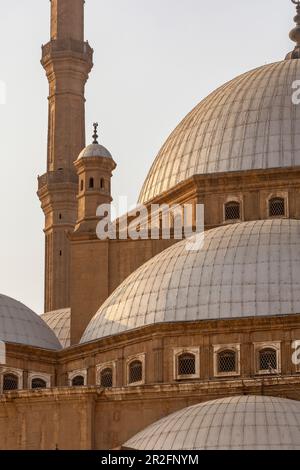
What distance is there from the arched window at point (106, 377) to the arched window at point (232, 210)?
610 centimetres

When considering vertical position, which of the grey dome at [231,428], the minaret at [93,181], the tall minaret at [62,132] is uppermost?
the tall minaret at [62,132]

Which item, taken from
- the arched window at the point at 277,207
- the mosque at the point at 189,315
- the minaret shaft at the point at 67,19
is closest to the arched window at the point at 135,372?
the mosque at the point at 189,315

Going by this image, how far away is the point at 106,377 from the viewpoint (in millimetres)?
38406

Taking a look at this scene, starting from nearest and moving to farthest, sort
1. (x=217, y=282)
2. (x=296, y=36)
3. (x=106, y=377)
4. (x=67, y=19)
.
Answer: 1. (x=217, y=282)
2. (x=106, y=377)
3. (x=296, y=36)
4. (x=67, y=19)

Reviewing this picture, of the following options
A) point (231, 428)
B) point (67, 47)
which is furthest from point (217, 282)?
point (67, 47)

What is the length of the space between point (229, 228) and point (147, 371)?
15.0ft

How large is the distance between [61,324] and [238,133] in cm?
673

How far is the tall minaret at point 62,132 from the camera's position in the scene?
52.8m

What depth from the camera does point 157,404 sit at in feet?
118

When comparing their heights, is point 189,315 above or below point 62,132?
below

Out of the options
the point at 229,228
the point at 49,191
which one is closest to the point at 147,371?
the point at 229,228

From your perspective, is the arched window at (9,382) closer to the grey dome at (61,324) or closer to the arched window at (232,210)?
the grey dome at (61,324)

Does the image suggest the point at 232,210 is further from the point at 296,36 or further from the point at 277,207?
the point at 296,36
